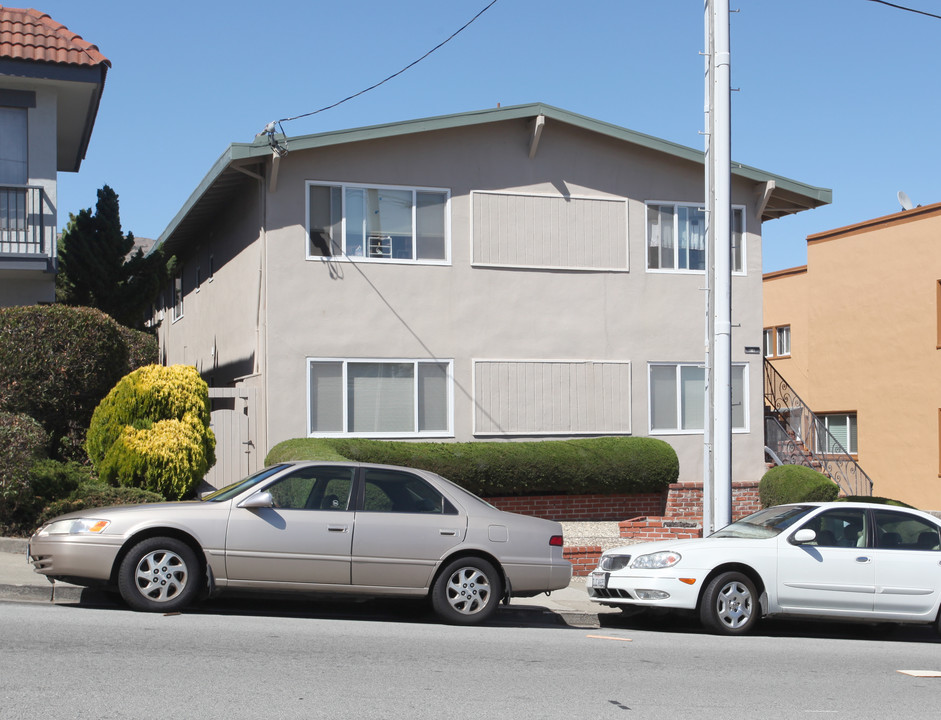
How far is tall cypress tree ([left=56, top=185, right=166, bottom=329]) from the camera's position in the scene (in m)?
20.1

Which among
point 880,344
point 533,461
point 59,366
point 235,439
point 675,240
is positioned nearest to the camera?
point 59,366

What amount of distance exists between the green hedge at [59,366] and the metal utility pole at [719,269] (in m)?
8.70

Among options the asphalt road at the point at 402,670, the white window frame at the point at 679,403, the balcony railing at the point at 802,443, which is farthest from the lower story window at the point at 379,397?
the asphalt road at the point at 402,670

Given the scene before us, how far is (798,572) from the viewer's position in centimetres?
1074

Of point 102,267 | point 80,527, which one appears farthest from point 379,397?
point 80,527

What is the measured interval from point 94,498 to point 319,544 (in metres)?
4.74

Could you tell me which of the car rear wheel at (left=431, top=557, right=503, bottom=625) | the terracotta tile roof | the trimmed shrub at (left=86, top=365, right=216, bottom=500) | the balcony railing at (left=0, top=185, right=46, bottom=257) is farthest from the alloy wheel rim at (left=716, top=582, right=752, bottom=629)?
the terracotta tile roof

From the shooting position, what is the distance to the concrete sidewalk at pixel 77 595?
986cm

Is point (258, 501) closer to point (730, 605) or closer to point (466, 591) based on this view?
point (466, 591)

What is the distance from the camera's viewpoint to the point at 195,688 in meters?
6.66

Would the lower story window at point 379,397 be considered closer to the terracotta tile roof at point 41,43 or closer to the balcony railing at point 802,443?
the terracotta tile roof at point 41,43

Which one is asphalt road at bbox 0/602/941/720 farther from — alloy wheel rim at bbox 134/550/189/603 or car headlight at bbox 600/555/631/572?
car headlight at bbox 600/555/631/572

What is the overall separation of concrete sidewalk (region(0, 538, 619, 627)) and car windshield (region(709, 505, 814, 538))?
1630 mm

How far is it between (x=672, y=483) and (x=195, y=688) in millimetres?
13172
